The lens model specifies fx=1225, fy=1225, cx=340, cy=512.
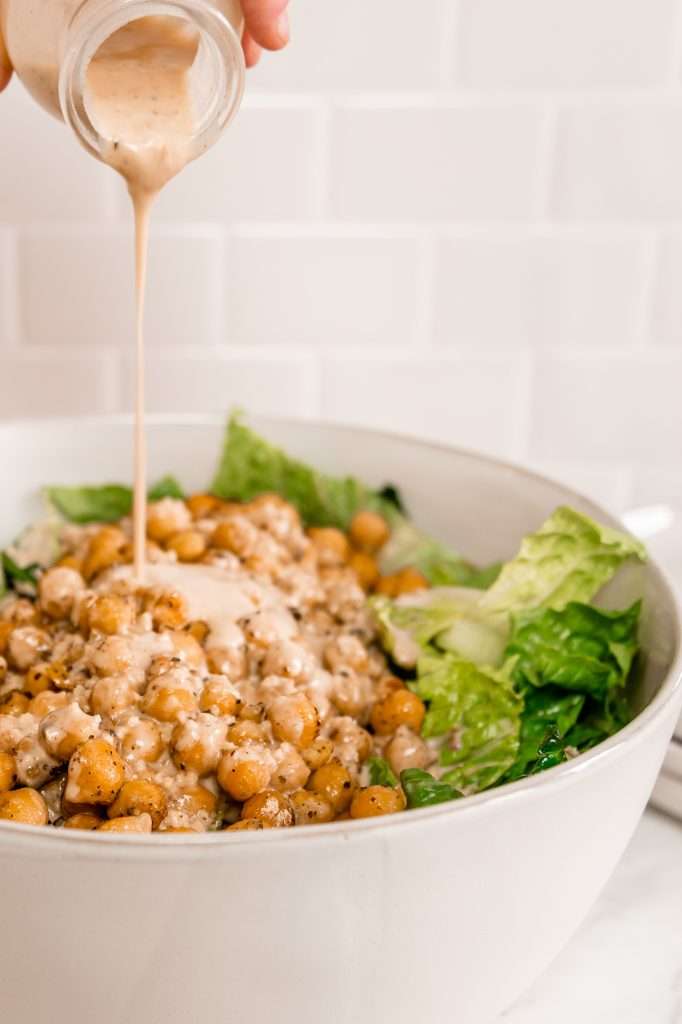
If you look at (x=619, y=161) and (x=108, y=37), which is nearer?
(x=108, y=37)

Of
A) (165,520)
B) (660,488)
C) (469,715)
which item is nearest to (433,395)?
(660,488)

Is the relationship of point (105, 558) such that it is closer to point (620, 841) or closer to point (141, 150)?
point (141, 150)

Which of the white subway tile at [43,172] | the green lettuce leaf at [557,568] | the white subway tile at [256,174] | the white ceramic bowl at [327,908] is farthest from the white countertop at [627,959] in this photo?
the white subway tile at [43,172]

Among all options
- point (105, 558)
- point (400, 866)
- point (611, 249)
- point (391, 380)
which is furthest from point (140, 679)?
point (611, 249)

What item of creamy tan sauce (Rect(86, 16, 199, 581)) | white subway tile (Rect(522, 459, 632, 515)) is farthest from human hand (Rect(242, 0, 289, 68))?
white subway tile (Rect(522, 459, 632, 515))

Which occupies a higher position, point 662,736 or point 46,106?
point 46,106

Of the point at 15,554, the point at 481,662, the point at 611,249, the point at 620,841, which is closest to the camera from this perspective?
the point at 620,841

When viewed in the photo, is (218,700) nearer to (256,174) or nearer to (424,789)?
(424,789)
